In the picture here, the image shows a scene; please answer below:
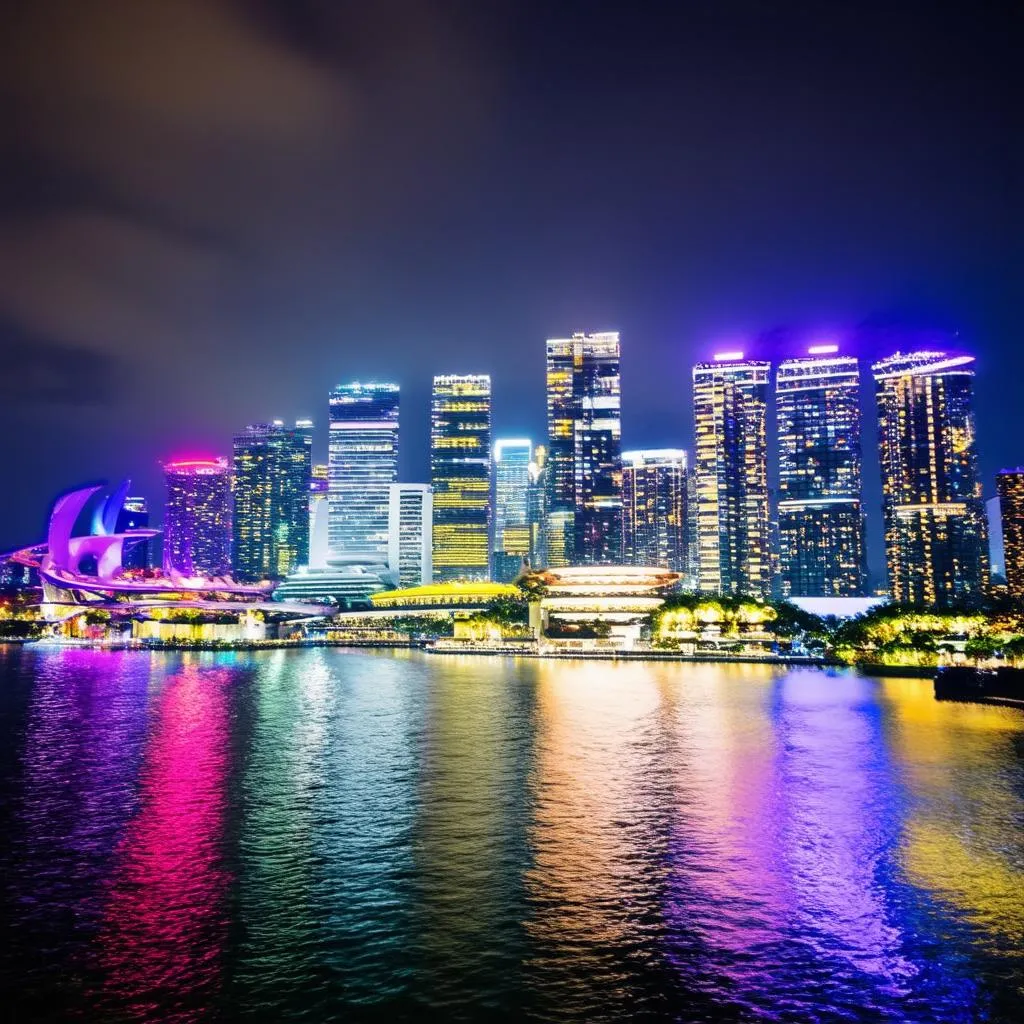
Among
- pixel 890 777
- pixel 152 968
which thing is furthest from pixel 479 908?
pixel 890 777

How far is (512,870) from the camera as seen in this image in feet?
77.3

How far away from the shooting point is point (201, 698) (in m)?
63.3

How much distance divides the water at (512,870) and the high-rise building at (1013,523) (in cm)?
15619

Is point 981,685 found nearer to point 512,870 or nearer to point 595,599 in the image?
point 512,870

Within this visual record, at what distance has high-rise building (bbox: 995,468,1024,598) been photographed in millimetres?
183625

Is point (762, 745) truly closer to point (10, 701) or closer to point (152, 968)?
point (152, 968)

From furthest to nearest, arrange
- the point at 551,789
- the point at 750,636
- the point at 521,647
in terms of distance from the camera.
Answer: the point at 521,647
the point at 750,636
the point at 551,789

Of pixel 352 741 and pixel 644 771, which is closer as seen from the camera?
pixel 644 771

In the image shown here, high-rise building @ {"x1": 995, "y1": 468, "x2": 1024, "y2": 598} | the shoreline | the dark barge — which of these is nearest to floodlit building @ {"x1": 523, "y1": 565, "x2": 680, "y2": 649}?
the shoreline

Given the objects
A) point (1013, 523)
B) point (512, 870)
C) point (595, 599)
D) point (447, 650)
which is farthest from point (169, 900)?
point (1013, 523)

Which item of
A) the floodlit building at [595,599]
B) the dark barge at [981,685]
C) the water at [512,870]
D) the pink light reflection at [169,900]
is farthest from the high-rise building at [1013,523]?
the pink light reflection at [169,900]

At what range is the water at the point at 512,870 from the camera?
55.4 feet

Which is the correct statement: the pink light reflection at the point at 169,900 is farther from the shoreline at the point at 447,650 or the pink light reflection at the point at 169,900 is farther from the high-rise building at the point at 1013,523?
the high-rise building at the point at 1013,523

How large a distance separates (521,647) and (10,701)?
250 ft
